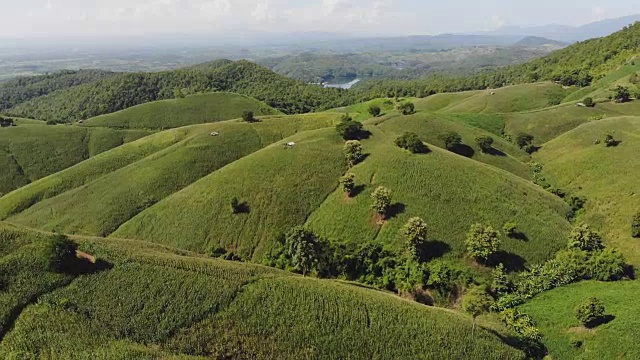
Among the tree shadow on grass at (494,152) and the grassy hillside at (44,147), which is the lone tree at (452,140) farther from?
the grassy hillside at (44,147)

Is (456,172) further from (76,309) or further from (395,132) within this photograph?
(76,309)

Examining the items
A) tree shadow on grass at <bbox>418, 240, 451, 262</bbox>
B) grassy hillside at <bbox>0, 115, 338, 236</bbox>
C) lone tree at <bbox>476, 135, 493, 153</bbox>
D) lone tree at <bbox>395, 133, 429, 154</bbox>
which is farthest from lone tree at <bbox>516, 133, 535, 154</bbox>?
grassy hillside at <bbox>0, 115, 338, 236</bbox>

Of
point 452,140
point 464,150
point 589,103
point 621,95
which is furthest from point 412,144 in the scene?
point 621,95

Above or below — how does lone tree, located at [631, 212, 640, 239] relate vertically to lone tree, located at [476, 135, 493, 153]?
below

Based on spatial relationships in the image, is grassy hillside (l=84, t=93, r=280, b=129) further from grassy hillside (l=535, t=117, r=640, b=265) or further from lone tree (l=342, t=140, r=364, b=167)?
grassy hillside (l=535, t=117, r=640, b=265)

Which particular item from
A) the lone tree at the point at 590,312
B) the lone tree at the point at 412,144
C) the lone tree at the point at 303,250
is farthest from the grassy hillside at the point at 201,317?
the lone tree at the point at 412,144

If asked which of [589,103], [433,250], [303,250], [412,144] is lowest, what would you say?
[433,250]

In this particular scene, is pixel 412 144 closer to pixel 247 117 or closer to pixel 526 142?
pixel 526 142
